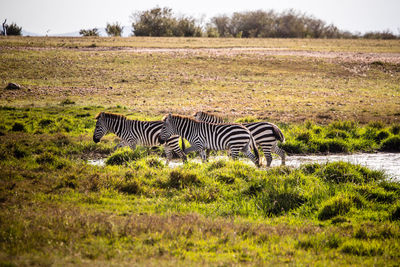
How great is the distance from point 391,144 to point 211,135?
8341 millimetres

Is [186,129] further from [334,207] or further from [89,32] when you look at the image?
[89,32]

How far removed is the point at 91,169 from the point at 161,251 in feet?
17.6

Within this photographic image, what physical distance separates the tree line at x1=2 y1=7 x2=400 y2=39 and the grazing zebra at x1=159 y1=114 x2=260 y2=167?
46.1m

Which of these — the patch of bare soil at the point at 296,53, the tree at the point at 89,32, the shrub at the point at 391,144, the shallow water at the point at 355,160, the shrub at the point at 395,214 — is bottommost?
the shallow water at the point at 355,160

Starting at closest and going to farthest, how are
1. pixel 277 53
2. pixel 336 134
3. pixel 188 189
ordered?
1. pixel 188 189
2. pixel 336 134
3. pixel 277 53

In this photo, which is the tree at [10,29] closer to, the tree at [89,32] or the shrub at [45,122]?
the tree at [89,32]

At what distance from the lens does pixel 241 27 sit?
254 ft

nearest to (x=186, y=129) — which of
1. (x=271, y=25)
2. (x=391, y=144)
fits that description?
(x=391, y=144)

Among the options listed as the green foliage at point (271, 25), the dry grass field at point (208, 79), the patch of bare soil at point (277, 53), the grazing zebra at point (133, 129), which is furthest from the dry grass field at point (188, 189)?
the green foliage at point (271, 25)

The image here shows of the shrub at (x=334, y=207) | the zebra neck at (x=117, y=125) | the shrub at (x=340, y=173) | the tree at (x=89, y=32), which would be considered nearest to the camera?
the shrub at (x=334, y=207)

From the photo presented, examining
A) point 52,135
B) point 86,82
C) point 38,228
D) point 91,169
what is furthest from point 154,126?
point 86,82

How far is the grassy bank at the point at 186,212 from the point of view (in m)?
6.13

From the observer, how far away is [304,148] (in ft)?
49.6

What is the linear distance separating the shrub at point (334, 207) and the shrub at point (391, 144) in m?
8.30
